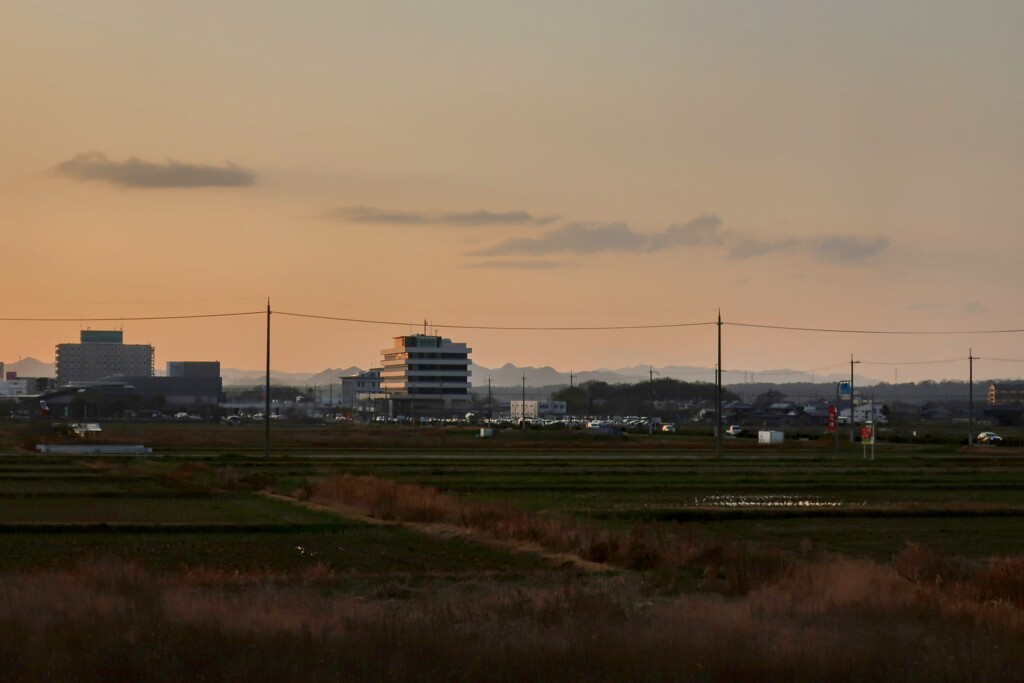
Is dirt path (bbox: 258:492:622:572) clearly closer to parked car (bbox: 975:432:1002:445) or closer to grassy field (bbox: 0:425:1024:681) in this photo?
grassy field (bbox: 0:425:1024:681)

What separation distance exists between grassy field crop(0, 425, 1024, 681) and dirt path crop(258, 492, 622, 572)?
135 mm

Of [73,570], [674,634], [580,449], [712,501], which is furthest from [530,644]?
[580,449]

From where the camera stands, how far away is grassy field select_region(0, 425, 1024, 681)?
16.1 m

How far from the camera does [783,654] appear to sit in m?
16.5

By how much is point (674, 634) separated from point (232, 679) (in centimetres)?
604

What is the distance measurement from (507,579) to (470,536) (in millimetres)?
9452

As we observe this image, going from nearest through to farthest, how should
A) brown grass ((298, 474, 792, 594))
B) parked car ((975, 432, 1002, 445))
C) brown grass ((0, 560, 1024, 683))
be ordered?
brown grass ((0, 560, 1024, 683))
brown grass ((298, 474, 792, 594))
parked car ((975, 432, 1002, 445))

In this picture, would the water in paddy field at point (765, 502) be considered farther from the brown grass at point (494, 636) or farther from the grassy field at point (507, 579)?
the brown grass at point (494, 636)

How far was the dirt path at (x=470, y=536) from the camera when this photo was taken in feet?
95.3

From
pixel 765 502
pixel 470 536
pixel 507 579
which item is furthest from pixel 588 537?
pixel 765 502

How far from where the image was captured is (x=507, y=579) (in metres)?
→ 25.5

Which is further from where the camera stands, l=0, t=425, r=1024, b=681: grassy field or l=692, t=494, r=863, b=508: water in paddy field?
l=692, t=494, r=863, b=508: water in paddy field

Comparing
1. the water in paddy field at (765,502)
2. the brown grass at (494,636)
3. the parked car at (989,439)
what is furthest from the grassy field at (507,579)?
the parked car at (989,439)

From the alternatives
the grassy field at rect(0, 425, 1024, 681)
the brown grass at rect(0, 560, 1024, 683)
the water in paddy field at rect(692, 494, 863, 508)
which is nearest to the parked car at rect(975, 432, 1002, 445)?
the grassy field at rect(0, 425, 1024, 681)
